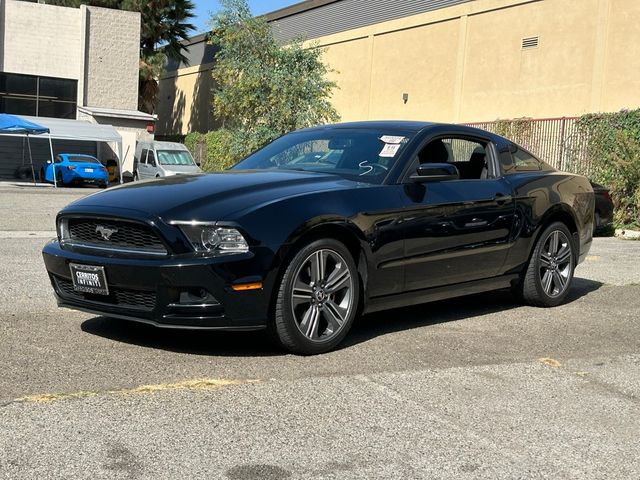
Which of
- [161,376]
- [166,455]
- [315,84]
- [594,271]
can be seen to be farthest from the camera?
[315,84]

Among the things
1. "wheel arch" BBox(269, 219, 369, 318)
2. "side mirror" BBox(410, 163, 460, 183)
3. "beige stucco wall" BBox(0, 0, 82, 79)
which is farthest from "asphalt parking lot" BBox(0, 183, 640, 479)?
"beige stucco wall" BBox(0, 0, 82, 79)

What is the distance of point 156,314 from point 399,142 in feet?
7.59

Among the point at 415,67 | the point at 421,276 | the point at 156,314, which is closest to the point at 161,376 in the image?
the point at 156,314

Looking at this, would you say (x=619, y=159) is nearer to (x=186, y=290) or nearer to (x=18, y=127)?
(x=186, y=290)

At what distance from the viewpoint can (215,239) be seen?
506 centimetres

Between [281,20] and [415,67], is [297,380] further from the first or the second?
[281,20]

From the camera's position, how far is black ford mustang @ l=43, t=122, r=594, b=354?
16.6ft

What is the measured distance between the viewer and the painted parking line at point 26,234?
12594 millimetres

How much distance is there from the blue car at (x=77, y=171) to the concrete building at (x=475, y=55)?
11.0 meters

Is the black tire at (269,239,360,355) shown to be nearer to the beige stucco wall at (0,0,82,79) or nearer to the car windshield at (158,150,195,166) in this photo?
the car windshield at (158,150,195,166)

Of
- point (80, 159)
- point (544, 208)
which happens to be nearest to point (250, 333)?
point (544, 208)

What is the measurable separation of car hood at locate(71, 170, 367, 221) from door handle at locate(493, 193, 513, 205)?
58.0 inches

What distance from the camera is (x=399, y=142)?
20.8 ft

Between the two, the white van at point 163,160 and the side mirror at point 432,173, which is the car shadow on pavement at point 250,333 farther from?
the white van at point 163,160
